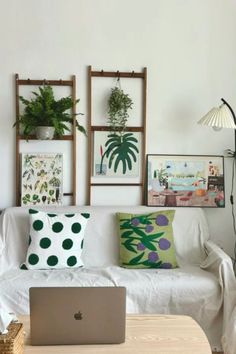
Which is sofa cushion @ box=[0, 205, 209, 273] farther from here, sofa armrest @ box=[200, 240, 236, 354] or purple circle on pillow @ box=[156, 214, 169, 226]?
sofa armrest @ box=[200, 240, 236, 354]

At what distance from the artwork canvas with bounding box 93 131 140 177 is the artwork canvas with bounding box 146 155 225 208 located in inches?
5.3

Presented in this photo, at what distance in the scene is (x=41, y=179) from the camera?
320 cm

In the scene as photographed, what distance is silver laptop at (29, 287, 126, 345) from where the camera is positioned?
4.67ft

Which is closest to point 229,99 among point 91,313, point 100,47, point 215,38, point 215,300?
point 215,38

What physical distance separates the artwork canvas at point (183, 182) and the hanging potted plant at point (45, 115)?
2.50ft

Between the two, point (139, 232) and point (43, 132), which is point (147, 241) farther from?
point (43, 132)

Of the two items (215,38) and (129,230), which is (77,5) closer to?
(215,38)

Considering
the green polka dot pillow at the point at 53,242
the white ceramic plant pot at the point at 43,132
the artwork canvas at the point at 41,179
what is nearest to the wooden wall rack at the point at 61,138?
the artwork canvas at the point at 41,179

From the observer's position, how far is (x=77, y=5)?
3.14m

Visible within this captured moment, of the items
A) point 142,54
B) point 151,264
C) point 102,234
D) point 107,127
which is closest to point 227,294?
point 151,264

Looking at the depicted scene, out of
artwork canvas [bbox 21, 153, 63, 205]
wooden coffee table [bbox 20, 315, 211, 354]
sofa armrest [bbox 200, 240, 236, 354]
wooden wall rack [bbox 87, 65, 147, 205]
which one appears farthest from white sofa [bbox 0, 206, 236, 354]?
wooden coffee table [bbox 20, 315, 211, 354]

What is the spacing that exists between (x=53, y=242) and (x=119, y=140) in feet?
3.15

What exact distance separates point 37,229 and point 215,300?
1.27 meters

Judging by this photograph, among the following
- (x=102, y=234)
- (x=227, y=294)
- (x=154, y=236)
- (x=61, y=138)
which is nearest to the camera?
(x=227, y=294)
